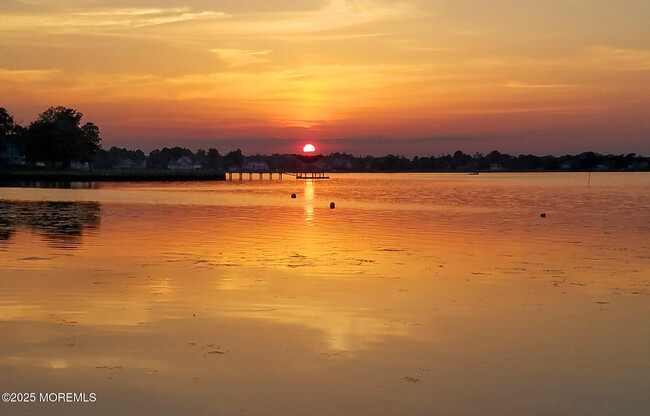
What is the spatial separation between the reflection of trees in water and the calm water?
1190 mm

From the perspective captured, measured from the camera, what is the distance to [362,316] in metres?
17.7

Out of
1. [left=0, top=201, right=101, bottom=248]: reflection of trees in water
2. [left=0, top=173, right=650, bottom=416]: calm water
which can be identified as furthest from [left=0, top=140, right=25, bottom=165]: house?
[left=0, top=173, right=650, bottom=416]: calm water

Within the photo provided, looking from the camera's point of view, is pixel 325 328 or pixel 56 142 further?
pixel 56 142

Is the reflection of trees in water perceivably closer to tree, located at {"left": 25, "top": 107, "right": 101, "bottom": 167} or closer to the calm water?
the calm water

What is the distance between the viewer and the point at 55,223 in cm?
4519

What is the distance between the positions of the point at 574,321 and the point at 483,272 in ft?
27.3

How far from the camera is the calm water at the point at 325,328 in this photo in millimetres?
11703

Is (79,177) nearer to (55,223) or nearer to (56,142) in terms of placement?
(56,142)

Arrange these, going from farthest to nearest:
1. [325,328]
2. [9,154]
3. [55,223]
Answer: [9,154]
[55,223]
[325,328]

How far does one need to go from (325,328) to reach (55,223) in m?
33.4

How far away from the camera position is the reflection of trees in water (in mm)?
A: 35706

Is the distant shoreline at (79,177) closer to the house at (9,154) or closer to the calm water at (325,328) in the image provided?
the house at (9,154)

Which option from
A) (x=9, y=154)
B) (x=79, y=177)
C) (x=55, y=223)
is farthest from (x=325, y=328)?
(x=9, y=154)

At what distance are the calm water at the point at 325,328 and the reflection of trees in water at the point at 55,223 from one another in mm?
1190
